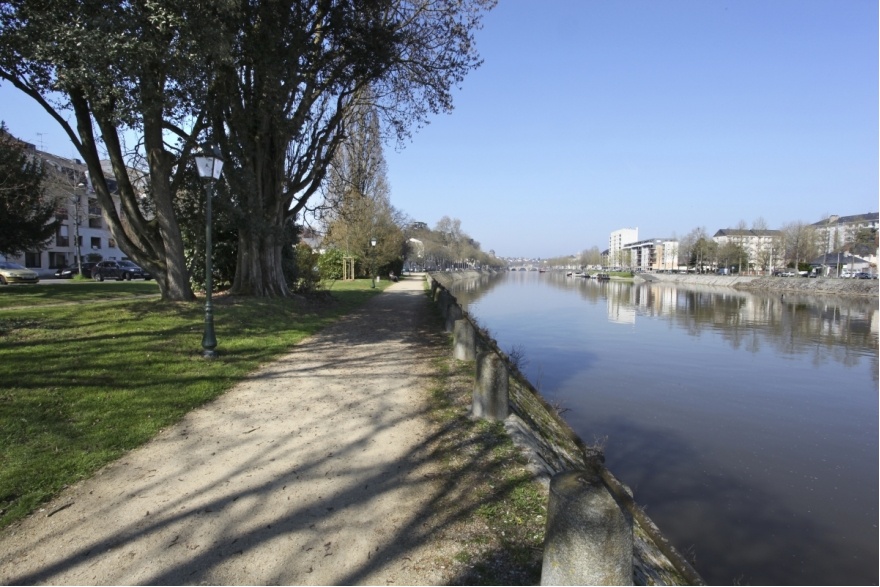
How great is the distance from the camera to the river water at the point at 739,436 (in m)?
5.84

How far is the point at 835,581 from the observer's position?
525 centimetres

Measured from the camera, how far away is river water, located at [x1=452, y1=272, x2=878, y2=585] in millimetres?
5836

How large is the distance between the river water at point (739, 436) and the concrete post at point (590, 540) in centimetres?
334

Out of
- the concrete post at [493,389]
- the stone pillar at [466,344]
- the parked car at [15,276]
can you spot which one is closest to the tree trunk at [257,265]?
the stone pillar at [466,344]

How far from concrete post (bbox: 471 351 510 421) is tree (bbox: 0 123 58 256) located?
2282 centimetres

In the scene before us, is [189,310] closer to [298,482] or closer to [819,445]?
[298,482]

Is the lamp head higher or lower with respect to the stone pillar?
higher

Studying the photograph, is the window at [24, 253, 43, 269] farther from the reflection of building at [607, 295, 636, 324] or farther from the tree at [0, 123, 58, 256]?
the reflection of building at [607, 295, 636, 324]

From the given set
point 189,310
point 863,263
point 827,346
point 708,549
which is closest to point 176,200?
point 189,310

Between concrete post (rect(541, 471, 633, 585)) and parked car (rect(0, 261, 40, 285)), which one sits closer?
concrete post (rect(541, 471, 633, 585))

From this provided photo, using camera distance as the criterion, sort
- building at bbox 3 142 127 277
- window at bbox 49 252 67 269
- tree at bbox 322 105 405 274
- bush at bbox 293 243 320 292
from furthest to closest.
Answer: window at bbox 49 252 67 269 < building at bbox 3 142 127 277 < tree at bbox 322 105 405 274 < bush at bbox 293 243 320 292

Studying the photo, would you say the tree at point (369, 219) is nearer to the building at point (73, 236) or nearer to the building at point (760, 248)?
the building at point (73, 236)

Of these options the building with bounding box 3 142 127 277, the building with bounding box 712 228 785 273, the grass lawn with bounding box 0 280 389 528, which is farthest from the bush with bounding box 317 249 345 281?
the building with bounding box 712 228 785 273

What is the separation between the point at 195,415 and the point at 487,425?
329 centimetres
